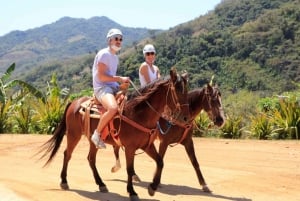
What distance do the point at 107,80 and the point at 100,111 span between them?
1.89 feet

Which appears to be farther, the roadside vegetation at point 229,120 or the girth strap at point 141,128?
the roadside vegetation at point 229,120

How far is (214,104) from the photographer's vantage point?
7.61 m

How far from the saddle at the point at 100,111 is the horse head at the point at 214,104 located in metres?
1.38

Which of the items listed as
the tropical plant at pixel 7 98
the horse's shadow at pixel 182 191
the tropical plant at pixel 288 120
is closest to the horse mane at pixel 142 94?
the horse's shadow at pixel 182 191

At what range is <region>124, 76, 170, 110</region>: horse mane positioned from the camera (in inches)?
271

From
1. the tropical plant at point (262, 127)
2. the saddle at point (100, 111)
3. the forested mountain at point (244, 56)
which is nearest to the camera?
the saddle at point (100, 111)

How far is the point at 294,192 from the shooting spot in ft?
25.4

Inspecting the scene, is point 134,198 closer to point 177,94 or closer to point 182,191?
point 182,191

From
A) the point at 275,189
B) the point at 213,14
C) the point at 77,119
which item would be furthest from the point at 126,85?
the point at 213,14

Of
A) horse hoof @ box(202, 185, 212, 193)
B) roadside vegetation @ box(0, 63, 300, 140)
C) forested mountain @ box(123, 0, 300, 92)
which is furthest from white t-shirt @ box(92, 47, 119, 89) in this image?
forested mountain @ box(123, 0, 300, 92)

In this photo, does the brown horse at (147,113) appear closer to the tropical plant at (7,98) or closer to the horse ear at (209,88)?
the horse ear at (209,88)

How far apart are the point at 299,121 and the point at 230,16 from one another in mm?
92698

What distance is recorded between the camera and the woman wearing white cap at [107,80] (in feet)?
22.7

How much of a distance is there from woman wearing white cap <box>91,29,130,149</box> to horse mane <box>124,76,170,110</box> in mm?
213
